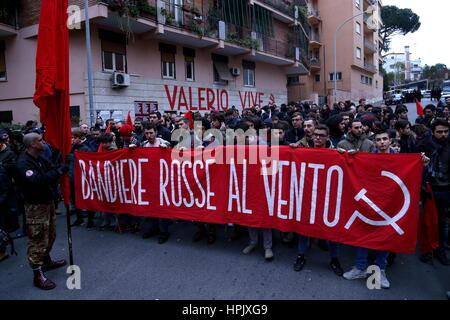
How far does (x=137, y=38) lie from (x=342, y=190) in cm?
1338

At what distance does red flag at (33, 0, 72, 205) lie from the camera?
12.4 feet

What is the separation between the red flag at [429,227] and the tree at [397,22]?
61.4m

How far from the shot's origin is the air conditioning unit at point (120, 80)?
13470mm

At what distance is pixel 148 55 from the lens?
15344mm

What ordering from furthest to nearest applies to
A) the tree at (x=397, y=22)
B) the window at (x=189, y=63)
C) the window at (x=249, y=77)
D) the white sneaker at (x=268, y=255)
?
1. the tree at (x=397, y=22)
2. the window at (x=249, y=77)
3. the window at (x=189, y=63)
4. the white sneaker at (x=268, y=255)

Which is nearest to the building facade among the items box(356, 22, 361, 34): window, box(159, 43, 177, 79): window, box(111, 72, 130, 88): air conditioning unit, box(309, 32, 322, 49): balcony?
box(356, 22, 361, 34): window

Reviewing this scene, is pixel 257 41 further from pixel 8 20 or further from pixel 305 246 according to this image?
pixel 305 246

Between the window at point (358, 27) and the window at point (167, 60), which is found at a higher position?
the window at point (358, 27)

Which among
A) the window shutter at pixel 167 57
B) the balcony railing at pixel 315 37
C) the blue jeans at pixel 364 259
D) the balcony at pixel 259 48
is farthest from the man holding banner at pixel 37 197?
the balcony railing at pixel 315 37

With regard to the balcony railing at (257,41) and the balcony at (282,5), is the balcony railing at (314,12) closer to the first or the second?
the balcony at (282,5)

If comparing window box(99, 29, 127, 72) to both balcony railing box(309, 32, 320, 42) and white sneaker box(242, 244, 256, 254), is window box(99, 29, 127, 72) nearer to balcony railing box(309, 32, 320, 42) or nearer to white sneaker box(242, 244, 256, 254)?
white sneaker box(242, 244, 256, 254)

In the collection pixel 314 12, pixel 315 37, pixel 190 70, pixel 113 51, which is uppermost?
pixel 314 12

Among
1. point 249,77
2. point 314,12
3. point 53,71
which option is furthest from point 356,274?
point 314,12

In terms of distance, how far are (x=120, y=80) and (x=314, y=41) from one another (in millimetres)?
26732
